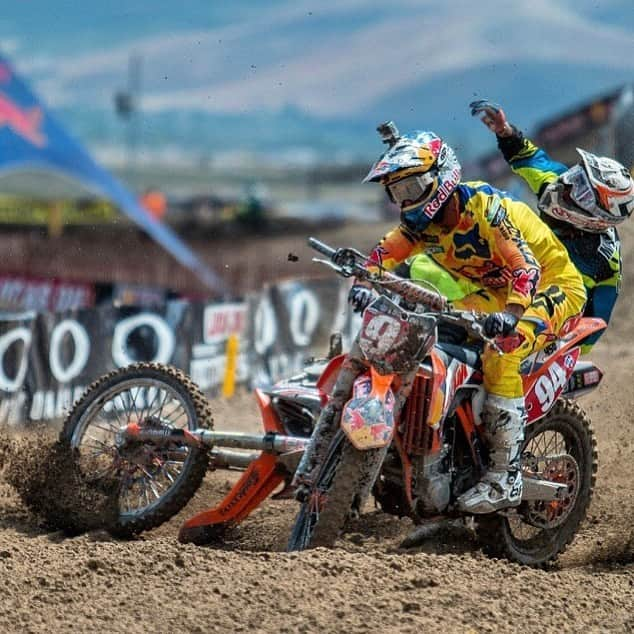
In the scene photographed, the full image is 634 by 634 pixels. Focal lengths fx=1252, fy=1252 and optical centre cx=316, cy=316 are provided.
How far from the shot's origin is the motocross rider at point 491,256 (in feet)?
19.2

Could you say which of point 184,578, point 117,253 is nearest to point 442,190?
point 184,578

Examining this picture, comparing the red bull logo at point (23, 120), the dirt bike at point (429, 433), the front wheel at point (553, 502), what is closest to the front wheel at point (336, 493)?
the dirt bike at point (429, 433)

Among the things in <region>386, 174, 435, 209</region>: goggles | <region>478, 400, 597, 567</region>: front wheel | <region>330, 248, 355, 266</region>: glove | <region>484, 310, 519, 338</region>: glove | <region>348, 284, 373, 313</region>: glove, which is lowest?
<region>478, 400, 597, 567</region>: front wheel

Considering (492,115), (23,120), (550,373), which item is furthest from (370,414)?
(23,120)

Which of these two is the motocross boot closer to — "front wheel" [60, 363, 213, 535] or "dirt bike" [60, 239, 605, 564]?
"dirt bike" [60, 239, 605, 564]

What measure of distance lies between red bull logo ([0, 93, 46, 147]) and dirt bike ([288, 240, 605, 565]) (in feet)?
52.8

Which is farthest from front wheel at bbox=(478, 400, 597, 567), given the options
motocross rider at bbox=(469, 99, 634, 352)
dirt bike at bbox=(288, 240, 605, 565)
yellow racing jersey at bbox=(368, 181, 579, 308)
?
yellow racing jersey at bbox=(368, 181, 579, 308)

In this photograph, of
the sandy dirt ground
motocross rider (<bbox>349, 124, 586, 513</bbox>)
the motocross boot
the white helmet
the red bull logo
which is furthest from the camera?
the red bull logo

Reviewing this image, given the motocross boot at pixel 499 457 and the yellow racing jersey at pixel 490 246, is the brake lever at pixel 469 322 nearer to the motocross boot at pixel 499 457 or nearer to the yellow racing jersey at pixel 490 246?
the yellow racing jersey at pixel 490 246

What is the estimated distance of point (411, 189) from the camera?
586 cm

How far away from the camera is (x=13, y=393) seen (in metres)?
9.84

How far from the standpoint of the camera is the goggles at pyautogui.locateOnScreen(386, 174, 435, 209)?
5824 mm

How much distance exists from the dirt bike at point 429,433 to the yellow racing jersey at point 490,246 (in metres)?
0.33

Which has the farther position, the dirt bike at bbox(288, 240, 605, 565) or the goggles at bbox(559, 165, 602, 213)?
the goggles at bbox(559, 165, 602, 213)
